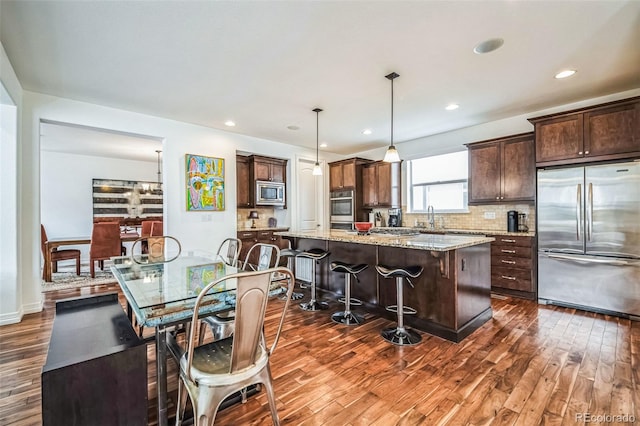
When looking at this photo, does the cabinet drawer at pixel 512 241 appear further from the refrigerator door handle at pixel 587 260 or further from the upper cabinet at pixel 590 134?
the upper cabinet at pixel 590 134

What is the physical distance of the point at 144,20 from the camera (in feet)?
6.97

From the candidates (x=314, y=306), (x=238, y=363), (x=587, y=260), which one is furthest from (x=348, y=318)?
(x=587, y=260)

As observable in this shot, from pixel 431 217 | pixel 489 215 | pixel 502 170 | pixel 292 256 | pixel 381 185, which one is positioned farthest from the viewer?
pixel 381 185

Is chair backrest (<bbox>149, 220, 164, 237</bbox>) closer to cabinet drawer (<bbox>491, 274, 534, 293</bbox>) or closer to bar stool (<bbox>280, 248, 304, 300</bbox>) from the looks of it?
bar stool (<bbox>280, 248, 304, 300</bbox>)

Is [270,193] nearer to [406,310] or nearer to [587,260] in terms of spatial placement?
[406,310]

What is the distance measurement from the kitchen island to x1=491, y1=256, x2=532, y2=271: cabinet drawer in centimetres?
106

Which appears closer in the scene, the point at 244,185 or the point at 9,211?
the point at 9,211

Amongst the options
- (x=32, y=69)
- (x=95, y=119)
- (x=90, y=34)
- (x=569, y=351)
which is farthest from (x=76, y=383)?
(x=95, y=119)

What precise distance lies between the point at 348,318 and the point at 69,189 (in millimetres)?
7761

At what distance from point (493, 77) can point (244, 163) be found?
4310 mm

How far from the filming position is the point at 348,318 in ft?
10.3

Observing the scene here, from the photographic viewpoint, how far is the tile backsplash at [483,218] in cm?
428

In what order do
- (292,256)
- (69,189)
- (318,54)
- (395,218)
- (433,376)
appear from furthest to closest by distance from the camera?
(69,189)
(395,218)
(292,256)
(318,54)
(433,376)

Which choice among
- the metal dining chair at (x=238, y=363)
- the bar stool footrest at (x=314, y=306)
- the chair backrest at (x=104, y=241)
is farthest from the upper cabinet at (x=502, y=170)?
the chair backrest at (x=104, y=241)
